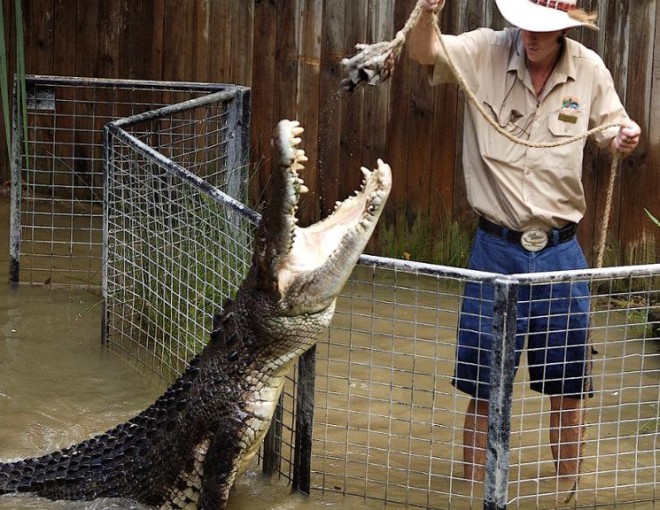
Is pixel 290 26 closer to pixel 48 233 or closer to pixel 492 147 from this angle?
pixel 48 233

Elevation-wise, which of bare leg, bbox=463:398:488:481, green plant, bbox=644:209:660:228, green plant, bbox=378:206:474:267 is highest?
green plant, bbox=644:209:660:228

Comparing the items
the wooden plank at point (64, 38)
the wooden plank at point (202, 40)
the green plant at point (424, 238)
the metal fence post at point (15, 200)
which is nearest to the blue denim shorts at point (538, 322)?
the green plant at point (424, 238)

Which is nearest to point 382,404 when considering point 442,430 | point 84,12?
point 442,430

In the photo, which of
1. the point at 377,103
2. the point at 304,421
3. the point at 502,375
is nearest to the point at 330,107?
the point at 377,103

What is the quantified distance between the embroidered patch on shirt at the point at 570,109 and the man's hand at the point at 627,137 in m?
0.18

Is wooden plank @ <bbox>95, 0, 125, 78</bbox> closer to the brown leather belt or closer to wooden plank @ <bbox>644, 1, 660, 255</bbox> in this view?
wooden plank @ <bbox>644, 1, 660, 255</bbox>

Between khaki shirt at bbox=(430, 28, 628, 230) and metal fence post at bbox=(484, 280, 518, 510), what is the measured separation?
2.16 feet

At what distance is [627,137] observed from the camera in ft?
15.1

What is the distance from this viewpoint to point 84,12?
29.3ft

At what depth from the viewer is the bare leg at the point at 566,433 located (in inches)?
181

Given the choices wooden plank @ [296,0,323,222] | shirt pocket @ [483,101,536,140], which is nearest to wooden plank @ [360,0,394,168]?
wooden plank @ [296,0,323,222]

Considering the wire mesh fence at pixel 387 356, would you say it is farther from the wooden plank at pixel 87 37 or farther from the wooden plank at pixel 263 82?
the wooden plank at pixel 87 37

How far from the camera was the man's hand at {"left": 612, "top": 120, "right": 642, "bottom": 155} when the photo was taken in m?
4.58

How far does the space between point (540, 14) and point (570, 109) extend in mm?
389
